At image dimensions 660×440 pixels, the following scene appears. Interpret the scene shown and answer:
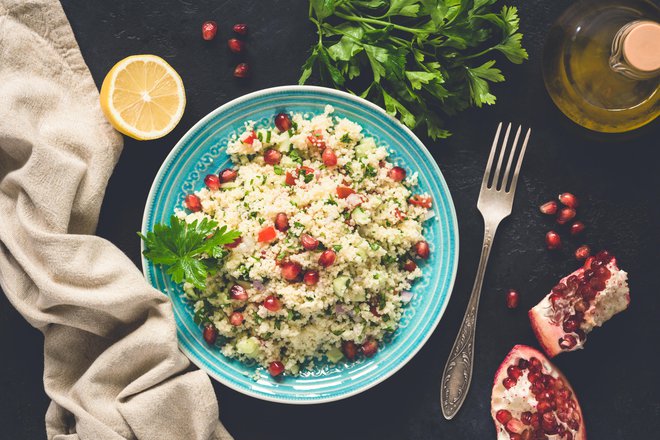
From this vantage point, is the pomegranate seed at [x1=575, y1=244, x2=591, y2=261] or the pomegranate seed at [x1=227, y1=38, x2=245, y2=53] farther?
the pomegranate seed at [x1=575, y1=244, x2=591, y2=261]

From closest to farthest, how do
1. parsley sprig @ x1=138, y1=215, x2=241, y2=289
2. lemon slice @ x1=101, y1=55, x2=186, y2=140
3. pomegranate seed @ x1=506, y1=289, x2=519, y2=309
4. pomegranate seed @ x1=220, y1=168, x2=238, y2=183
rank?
parsley sprig @ x1=138, y1=215, x2=241, y2=289
lemon slice @ x1=101, y1=55, x2=186, y2=140
pomegranate seed @ x1=220, y1=168, x2=238, y2=183
pomegranate seed @ x1=506, y1=289, x2=519, y2=309

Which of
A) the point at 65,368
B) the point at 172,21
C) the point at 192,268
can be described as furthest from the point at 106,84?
the point at 65,368

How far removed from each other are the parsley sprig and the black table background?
0.43 metres

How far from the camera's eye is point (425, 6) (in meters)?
2.77

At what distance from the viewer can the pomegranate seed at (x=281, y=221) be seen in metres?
2.73

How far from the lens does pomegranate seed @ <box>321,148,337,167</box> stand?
9.22ft

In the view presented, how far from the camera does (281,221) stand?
273cm

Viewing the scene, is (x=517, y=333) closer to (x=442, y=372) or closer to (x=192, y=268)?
(x=442, y=372)

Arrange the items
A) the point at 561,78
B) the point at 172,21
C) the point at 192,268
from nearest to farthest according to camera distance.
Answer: the point at 192,268 → the point at 561,78 → the point at 172,21

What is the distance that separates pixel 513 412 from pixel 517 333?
0.42 m

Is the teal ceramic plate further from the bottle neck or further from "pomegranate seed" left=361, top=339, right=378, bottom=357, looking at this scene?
the bottle neck

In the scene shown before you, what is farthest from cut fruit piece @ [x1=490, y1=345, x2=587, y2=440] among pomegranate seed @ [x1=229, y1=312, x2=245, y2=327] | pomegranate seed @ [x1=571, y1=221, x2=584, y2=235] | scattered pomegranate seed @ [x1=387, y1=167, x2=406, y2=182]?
pomegranate seed @ [x1=229, y1=312, x2=245, y2=327]

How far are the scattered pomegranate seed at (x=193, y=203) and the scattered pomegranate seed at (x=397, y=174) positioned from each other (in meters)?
0.97

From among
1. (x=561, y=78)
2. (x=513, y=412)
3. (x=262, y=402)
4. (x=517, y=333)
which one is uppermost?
(x=561, y=78)
